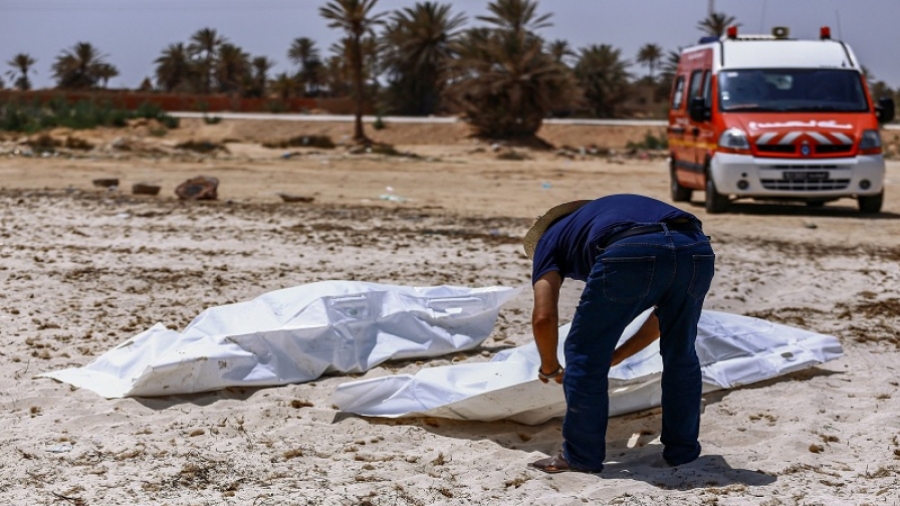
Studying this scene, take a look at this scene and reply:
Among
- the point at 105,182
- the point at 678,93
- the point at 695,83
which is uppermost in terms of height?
the point at 695,83

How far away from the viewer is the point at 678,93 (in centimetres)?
1780

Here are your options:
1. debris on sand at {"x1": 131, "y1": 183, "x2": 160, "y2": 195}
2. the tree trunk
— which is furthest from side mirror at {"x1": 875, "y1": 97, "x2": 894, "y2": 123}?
the tree trunk

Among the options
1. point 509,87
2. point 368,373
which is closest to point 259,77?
point 509,87

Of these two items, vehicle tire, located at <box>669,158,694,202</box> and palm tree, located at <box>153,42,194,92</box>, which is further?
palm tree, located at <box>153,42,194,92</box>

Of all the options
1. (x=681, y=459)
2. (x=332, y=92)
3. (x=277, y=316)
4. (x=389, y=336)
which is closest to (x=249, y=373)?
(x=277, y=316)

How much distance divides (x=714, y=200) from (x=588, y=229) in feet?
37.2

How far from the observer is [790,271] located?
10.5 metres

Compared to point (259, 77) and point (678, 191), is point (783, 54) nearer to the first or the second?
point (678, 191)

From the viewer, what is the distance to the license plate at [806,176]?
605 inches

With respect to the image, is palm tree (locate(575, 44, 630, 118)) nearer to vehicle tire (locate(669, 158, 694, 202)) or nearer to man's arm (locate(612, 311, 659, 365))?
vehicle tire (locate(669, 158, 694, 202))

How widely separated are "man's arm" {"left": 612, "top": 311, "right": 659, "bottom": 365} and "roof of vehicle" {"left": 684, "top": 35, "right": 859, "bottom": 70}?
11311 millimetres

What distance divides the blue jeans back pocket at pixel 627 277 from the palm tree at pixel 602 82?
49332 mm

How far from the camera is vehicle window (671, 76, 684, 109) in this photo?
693 inches

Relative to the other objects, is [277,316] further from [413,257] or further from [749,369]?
[413,257]
